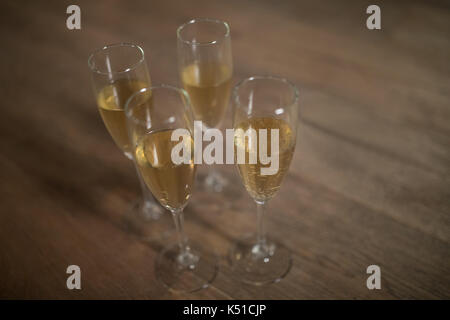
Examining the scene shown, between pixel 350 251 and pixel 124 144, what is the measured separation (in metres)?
0.45

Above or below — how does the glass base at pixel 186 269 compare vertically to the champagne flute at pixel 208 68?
below

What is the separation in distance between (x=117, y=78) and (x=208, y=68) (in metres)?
0.17

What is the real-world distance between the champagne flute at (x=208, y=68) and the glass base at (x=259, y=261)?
253 mm

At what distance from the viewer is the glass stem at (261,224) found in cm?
86

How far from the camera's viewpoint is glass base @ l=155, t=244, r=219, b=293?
85cm

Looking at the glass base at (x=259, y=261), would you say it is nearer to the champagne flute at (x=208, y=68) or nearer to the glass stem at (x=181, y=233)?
the glass stem at (x=181, y=233)

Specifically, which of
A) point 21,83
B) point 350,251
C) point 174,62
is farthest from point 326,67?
point 21,83

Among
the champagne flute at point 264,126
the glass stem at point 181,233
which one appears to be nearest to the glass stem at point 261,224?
the champagne flute at point 264,126

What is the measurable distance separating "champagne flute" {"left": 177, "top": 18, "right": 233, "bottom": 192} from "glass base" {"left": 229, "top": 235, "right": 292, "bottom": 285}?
0.25 metres

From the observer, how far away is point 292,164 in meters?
1.02

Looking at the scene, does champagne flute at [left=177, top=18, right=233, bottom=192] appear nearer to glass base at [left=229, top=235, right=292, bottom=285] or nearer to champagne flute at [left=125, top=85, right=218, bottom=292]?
champagne flute at [left=125, top=85, right=218, bottom=292]

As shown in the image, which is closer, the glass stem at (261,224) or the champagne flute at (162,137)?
the champagne flute at (162,137)

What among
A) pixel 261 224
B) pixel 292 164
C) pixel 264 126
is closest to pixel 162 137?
pixel 264 126
